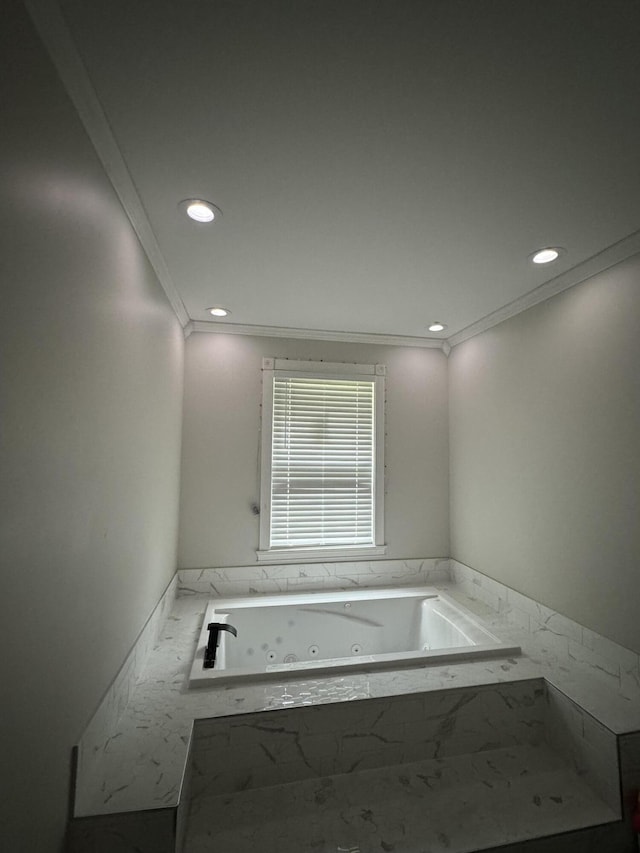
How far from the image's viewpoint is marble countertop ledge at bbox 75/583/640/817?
4.08 ft

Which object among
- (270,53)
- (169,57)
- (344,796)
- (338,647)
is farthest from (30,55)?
(338,647)

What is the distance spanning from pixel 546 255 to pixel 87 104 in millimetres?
1923

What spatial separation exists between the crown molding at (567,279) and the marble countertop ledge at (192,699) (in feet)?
6.35

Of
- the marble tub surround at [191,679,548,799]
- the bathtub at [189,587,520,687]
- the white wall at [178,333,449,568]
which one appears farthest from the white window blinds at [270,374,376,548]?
the marble tub surround at [191,679,548,799]

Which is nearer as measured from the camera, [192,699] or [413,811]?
[413,811]

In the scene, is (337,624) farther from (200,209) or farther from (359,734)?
(200,209)

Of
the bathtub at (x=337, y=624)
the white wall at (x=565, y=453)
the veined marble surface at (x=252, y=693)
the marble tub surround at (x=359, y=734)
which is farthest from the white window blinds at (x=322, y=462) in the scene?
the marble tub surround at (x=359, y=734)

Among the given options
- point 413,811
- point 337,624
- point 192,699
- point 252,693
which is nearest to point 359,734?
point 413,811

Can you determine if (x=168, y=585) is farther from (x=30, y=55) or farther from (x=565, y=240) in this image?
(x=565, y=240)

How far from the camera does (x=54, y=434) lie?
1.00 meters

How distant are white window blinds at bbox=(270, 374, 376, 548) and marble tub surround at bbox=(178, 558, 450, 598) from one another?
0.18 metres

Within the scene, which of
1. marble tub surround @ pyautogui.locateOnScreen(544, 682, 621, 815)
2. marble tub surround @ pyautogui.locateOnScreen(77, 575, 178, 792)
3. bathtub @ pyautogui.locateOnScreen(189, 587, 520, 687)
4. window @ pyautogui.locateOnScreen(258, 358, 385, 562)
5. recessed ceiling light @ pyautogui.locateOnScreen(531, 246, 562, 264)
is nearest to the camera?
marble tub surround @ pyautogui.locateOnScreen(77, 575, 178, 792)

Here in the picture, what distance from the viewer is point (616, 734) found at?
1452mm

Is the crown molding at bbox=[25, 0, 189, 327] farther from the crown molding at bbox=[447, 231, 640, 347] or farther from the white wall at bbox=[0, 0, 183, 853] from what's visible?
the crown molding at bbox=[447, 231, 640, 347]
